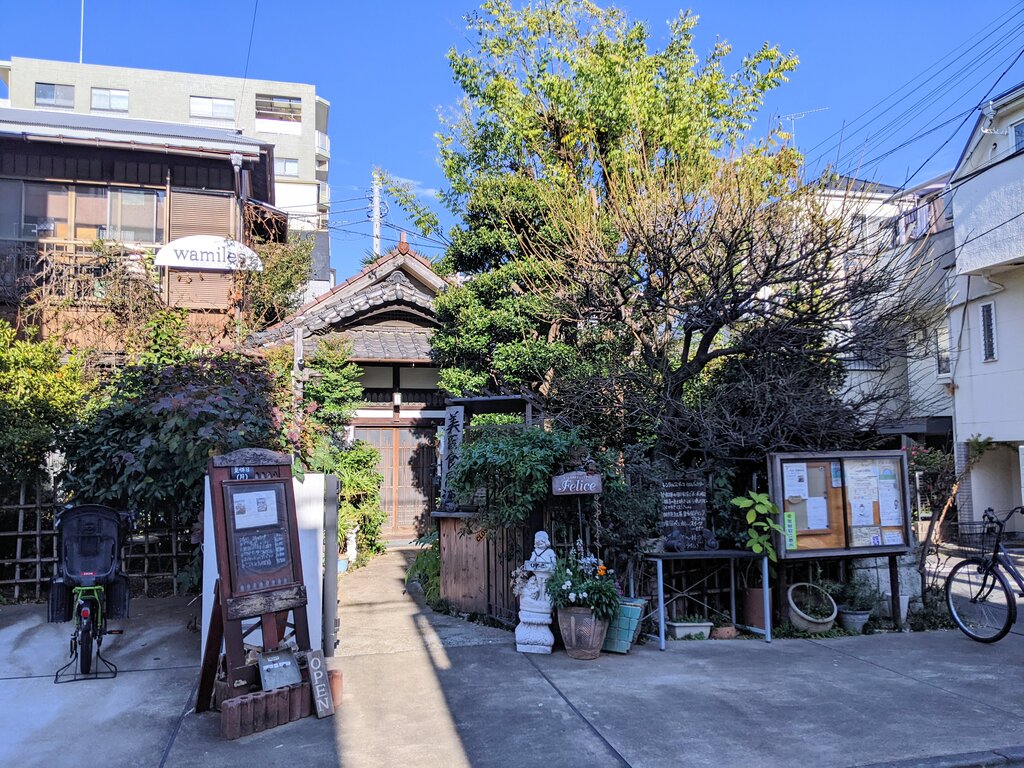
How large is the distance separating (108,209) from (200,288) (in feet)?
7.57

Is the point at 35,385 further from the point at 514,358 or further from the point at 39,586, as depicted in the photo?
the point at 514,358

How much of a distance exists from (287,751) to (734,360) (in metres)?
6.14

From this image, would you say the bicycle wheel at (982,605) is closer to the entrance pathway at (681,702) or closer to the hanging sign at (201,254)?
the entrance pathway at (681,702)

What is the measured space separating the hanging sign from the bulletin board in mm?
10206

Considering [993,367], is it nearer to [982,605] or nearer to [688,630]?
[982,605]

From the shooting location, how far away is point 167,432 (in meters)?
6.58

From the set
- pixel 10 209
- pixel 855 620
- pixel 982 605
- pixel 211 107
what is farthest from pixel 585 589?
pixel 211 107

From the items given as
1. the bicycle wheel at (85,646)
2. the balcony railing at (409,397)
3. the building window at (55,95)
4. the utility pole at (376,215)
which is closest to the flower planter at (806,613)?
the bicycle wheel at (85,646)

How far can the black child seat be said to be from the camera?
603 centimetres

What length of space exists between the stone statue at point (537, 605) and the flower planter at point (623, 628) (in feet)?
1.75

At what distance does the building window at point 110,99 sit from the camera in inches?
1404

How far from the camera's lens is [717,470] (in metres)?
8.02

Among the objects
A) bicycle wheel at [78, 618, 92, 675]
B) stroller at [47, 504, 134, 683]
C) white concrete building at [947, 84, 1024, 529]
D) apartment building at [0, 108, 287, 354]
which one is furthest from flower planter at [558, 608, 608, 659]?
white concrete building at [947, 84, 1024, 529]

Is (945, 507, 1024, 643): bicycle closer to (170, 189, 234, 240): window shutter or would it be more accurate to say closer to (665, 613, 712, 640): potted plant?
(665, 613, 712, 640): potted plant
